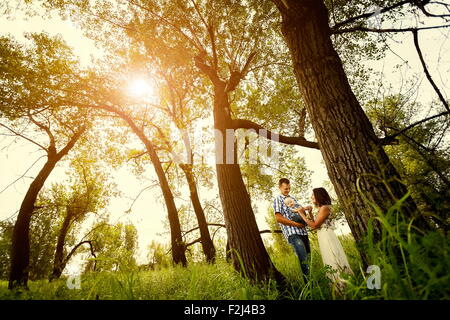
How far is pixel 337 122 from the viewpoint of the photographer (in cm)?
244

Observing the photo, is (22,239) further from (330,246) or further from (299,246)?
(330,246)

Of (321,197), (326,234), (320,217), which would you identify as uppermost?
(321,197)

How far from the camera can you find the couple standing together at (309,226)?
3377 millimetres

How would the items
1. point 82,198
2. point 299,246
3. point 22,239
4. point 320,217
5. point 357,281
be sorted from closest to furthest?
point 357,281, point 320,217, point 299,246, point 22,239, point 82,198

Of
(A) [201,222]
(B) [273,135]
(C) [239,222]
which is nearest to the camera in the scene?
(C) [239,222]

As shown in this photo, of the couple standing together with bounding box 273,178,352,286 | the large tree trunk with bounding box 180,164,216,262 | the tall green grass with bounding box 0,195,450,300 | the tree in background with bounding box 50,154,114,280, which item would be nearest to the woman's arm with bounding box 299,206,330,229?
the couple standing together with bounding box 273,178,352,286

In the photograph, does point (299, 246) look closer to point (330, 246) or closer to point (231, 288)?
point (330, 246)

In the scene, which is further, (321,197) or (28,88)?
(28,88)

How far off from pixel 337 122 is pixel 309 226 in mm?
2167

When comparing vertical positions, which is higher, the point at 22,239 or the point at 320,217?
the point at 22,239

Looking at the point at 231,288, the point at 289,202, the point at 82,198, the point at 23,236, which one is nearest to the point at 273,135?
the point at 289,202

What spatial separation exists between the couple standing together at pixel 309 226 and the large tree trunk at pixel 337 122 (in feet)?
4.65

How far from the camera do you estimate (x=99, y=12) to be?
7.37 m

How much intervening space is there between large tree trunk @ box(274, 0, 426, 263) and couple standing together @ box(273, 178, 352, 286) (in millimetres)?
1417
